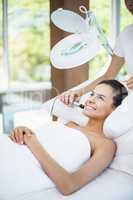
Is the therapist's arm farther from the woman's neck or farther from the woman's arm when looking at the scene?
the woman's arm

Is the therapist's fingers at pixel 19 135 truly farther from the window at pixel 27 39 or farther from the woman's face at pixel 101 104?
the window at pixel 27 39

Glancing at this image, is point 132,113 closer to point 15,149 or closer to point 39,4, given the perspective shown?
point 15,149

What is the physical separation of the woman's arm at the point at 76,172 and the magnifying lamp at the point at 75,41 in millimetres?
512

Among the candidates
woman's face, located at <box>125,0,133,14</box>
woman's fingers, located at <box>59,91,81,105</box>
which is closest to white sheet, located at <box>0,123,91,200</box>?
woman's fingers, located at <box>59,91,81,105</box>

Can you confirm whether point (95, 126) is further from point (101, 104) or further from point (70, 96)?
point (70, 96)

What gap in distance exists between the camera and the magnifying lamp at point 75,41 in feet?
5.38

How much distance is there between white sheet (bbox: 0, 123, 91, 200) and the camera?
1.11 metres

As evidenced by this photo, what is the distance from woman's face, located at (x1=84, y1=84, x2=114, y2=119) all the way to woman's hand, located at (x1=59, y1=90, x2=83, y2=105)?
16 centimetres

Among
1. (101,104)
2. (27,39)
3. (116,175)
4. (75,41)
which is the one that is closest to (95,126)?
(101,104)

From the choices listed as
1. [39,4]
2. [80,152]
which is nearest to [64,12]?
[39,4]

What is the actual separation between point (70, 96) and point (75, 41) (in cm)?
28

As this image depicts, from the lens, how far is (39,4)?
5.52 feet

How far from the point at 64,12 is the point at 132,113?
642 mm

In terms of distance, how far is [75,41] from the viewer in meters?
1.64
